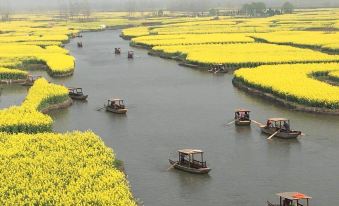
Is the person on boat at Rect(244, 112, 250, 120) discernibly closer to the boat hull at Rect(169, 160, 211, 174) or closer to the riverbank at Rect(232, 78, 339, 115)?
the riverbank at Rect(232, 78, 339, 115)

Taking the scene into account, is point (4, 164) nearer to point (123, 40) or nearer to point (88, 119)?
point (88, 119)

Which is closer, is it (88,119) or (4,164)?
(4,164)

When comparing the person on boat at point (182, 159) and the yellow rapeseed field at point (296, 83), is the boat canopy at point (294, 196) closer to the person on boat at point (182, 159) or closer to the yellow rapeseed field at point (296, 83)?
the person on boat at point (182, 159)

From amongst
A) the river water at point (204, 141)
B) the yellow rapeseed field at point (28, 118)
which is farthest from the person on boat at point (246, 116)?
the yellow rapeseed field at point (28, 118)

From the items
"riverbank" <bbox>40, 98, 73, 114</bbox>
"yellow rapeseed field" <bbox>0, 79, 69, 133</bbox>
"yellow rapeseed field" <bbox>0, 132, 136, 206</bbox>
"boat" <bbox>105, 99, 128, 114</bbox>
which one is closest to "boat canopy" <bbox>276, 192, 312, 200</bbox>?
"yellow rapeseed field" <bbox>0, 132, 136, 206</bbox>

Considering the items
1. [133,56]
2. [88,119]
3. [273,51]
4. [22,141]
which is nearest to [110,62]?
[133,56]

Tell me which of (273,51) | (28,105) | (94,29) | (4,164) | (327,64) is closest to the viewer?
(4,164)
